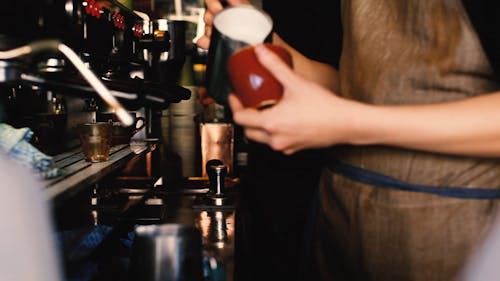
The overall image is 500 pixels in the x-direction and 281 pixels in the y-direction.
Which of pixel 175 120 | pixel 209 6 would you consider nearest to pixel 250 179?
pixel 175 120

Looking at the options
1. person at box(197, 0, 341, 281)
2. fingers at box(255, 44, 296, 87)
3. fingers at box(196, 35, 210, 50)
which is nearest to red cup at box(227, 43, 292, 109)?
fingers at box(255, 44, 296, 87)

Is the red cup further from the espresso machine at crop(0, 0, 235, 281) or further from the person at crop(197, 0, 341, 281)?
the person at crop(197, 0, 341, 281)

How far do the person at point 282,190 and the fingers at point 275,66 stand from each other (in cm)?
180

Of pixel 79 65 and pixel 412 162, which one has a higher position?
pixel 79 65

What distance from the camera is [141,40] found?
275 cm

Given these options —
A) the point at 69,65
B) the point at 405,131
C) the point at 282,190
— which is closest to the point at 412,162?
the point at 405,131

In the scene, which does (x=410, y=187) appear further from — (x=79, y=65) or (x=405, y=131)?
(x=79, y=65)

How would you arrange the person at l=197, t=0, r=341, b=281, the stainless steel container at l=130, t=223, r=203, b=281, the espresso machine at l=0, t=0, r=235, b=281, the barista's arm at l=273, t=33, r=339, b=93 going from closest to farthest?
the stainless steel container at l=130, t=223, r=203, b=281 → the espresso machine at l=0, t=0, r=235, b=281 → the barista's arm at l=273, t=33, r=339, b=93 → the person at l=197, t=0, r=341, b=281

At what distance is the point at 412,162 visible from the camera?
1361mm

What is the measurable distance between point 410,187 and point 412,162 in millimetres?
64

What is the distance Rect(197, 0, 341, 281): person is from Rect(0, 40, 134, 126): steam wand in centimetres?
167

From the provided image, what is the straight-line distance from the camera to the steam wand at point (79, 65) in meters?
1.12

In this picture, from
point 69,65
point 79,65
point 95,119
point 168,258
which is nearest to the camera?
point 168,258

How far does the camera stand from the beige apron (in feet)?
4.32
